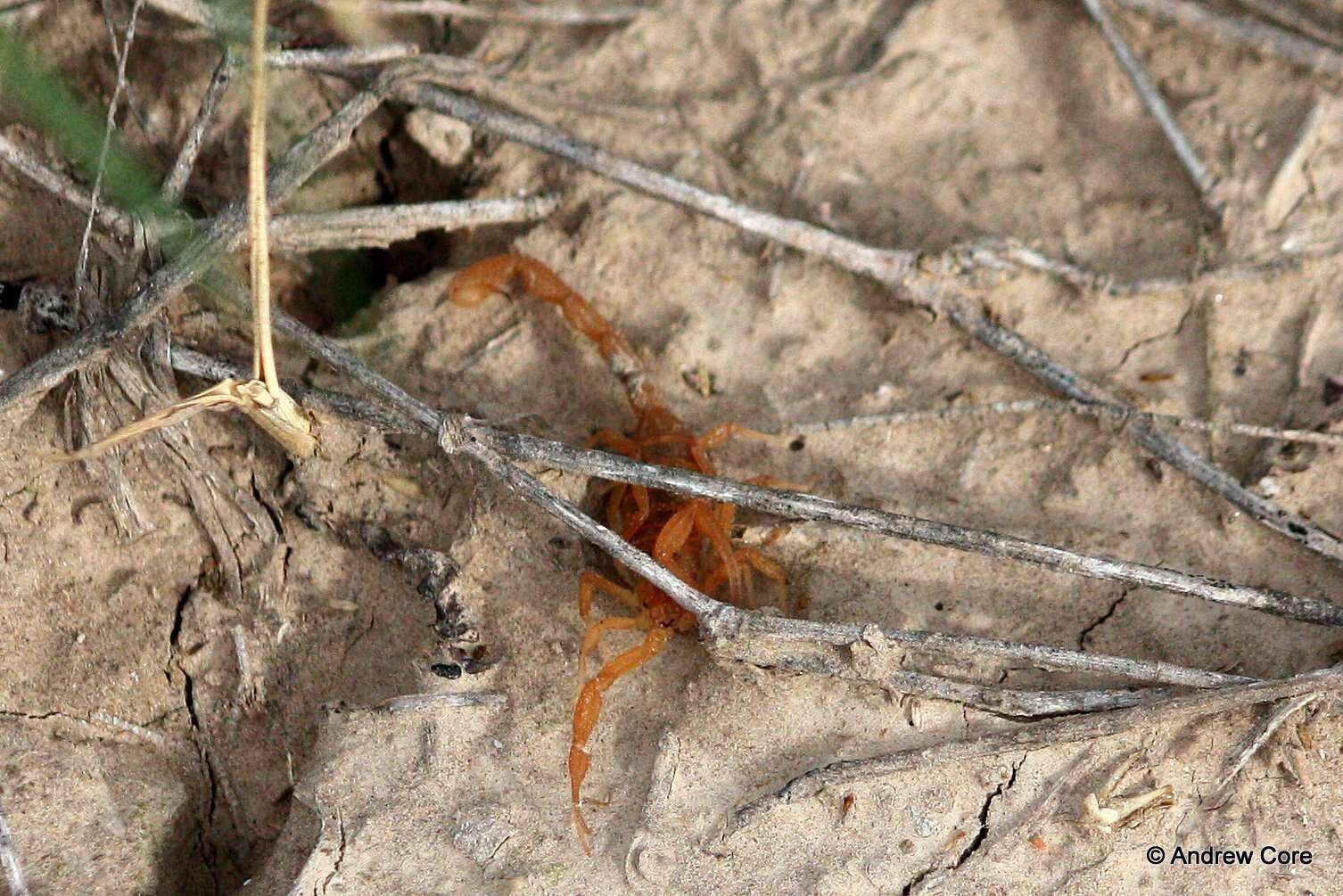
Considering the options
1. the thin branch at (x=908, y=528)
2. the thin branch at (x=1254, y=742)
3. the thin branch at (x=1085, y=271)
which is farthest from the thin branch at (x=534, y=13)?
the thin branch at (x=1254, y=742)

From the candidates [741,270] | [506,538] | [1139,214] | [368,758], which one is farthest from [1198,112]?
[368,758]

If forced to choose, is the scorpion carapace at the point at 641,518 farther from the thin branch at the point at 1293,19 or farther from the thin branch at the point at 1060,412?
the thin branch at the point at 1293,19

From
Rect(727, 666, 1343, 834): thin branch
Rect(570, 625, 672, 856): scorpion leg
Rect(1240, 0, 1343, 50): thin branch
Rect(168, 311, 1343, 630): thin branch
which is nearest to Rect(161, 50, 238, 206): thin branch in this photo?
Rect(168, 311, 1343, 630): thin branch

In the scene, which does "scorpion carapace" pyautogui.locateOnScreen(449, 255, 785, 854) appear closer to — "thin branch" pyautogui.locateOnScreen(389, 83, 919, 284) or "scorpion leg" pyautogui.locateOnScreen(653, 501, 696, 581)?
"scorpion leg" pyautogui.locateOnScreen(653, 501, 696, 581)

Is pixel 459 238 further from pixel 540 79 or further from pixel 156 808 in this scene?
pixel 156 808

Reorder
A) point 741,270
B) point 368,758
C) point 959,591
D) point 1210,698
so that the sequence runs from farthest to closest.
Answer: point 741,270
point 959,591
point 368,758
point 1210,698

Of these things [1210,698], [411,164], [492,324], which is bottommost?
[1210,698]

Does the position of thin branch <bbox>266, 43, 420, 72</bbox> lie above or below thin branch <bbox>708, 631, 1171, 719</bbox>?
above
